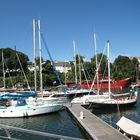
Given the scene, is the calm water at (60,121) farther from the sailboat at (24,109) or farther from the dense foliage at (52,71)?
the dense foliage at (52,71)

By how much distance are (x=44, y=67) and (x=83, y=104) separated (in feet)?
271

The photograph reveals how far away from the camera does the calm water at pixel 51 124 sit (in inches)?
935

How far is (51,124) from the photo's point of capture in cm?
2791

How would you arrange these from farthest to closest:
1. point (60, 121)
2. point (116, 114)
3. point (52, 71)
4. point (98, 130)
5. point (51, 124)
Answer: point (52, 71)
point (116, 114)
point (60, 121)
point (51, 124)
point (98, 130)

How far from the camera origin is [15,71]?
124 meters

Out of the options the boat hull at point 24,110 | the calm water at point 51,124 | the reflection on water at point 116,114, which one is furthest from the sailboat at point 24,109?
the reflection on water at point 116,114

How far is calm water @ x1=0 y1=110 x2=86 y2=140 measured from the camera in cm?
2374

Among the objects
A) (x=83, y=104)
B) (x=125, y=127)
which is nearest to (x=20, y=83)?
(x=83, y=104)

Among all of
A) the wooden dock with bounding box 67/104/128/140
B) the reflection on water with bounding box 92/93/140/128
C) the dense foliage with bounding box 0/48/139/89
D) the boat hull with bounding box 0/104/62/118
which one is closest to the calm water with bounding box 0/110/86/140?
the boat hull with bounding box 0/104/62/118

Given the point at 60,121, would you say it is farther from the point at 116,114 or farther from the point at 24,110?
the point at 116,114

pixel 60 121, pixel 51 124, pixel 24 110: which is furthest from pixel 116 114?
pixel 24 110

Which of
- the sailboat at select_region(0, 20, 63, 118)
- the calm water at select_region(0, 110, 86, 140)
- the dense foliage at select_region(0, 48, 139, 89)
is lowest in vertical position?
the calm water at select_region(0, 110, 86, 140)

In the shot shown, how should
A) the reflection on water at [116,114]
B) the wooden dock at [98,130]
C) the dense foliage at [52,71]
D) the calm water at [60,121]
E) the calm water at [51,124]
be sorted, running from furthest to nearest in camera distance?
the dense foliage at [52,71]
the reflection on water at [116,114]
the calm water at [60,121]
the calm water at [51,124]
the wooden dock at [98,130]

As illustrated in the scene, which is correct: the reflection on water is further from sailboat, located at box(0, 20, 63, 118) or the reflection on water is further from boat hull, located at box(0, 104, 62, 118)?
boat hull, located at box(0, 104, 62, 118)
